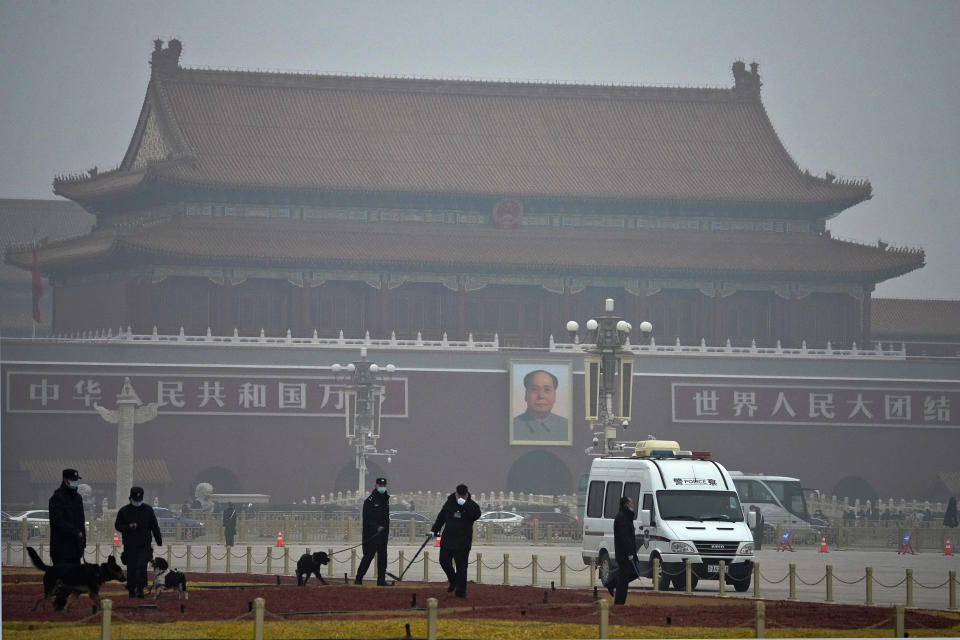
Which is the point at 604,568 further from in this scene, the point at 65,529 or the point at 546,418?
the point at 546,418

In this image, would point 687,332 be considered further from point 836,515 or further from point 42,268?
point 42,268

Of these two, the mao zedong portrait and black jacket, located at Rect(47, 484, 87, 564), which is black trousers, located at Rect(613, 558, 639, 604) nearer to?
black jacket, located at Rect(47, 484, 87, 564)

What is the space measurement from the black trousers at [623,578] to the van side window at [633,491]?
406 centimetres

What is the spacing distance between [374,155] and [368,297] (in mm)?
4269

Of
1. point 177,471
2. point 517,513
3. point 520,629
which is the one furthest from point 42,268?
point 520,629

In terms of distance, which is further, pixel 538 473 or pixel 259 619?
pixel 538 473

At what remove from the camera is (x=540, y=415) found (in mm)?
46750

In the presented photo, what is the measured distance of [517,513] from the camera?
139ft

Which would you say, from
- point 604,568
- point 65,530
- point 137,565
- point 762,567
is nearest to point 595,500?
point 604,568

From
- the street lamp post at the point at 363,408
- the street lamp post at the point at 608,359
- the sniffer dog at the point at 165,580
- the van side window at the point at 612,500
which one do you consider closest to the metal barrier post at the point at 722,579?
the van side window at the point at 612,500

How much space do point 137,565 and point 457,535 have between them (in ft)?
10.6

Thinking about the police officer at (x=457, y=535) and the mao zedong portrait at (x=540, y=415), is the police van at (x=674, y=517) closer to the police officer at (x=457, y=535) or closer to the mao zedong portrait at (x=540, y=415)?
the police officer at (x=457, y=535)

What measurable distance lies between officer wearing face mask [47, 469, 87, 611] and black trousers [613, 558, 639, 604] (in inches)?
210

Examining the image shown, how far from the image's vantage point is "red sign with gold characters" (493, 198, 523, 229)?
1999 inches
